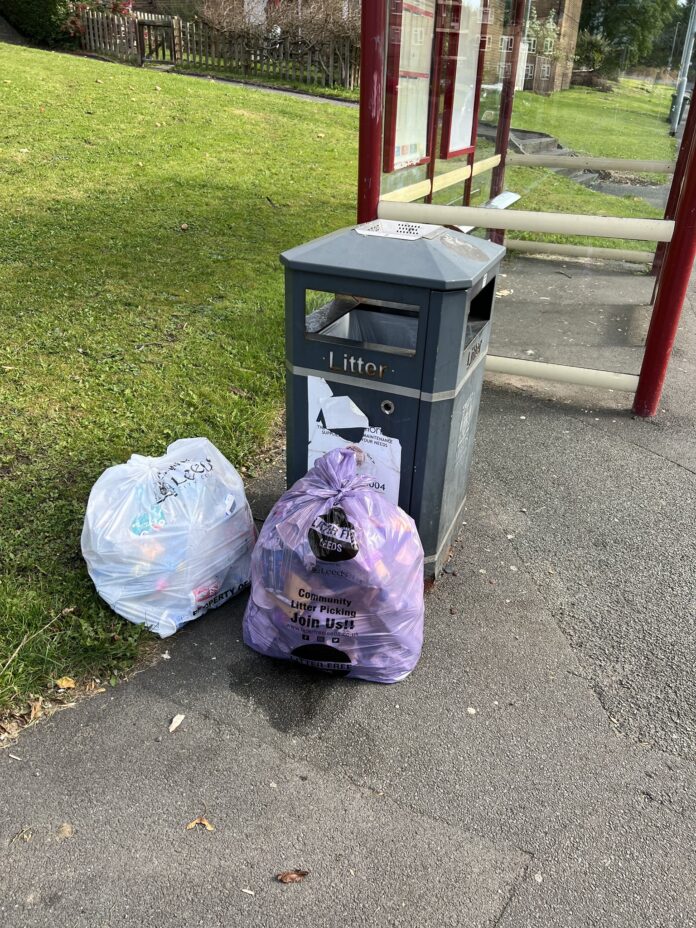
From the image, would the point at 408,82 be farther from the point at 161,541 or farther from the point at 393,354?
A: the point at 161,541

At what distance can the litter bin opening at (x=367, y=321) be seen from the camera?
253 centimetres

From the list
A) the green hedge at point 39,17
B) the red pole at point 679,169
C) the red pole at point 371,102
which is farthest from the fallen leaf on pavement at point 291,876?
the green hedge at point 39,17

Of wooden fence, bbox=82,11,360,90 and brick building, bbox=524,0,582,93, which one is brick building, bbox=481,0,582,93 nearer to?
brick building, bbox=524,0,582,93

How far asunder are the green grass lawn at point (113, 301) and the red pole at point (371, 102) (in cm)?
111

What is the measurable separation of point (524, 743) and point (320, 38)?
20066mm

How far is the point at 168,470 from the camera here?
251cm

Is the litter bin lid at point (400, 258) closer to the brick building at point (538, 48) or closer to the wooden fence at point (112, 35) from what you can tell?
the brick building at point (538, 48)

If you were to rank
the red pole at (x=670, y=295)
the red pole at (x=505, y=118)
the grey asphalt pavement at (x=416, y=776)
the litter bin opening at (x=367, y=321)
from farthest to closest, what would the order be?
1. the red pole at (x=505, y=118)
2. the red pole at (x=670, y=295)
3. the litter bin opening at (x=367, y=321)
4. the grey asphalt pavement at (x=416, y=776)

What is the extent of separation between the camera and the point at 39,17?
56.4ft

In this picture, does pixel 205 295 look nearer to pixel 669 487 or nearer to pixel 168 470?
pixel 168 470

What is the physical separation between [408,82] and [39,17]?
17.6 metres

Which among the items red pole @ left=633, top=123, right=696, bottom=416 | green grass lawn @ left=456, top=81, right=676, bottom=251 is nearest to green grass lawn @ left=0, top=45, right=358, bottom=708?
green grass lawn @ left=456, top=81, right=676, bottom=251

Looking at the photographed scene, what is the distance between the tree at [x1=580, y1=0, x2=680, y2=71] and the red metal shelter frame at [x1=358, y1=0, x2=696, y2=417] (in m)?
0.65

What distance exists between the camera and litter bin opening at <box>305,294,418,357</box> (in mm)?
2533
